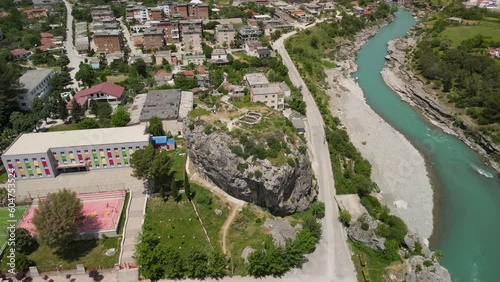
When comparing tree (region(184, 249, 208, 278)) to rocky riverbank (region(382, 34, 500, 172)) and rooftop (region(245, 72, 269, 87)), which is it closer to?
rooftop (region(245, 72, 269, 87))

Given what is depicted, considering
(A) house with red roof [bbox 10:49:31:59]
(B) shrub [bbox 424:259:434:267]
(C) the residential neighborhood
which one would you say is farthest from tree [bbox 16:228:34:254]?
(A) house with red roof [bbox 10:49:31:59]

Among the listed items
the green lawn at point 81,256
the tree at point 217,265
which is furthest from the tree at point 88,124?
Answer: the tree at point 217,265

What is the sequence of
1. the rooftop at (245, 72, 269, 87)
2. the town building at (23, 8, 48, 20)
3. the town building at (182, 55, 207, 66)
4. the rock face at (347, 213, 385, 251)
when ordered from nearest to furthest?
the rock face at (347, 213, 385, 251)
the rooftop at (245, 72, 269, 87)
the town building at (182, 55, 207, 66)
the town building at (23, 8, 48, 20)

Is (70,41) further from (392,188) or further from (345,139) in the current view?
(392,188)

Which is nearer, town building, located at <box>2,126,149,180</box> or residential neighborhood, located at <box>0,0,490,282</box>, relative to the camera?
residential neighborhood, located at <box>0,0,490,282</box>

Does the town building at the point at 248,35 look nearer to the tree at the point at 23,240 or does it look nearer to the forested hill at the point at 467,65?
the forested hill at the point at 467,65

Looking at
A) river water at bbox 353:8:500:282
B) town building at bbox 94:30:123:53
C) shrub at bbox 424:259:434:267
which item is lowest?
river water at bbox 353:8:500:282
